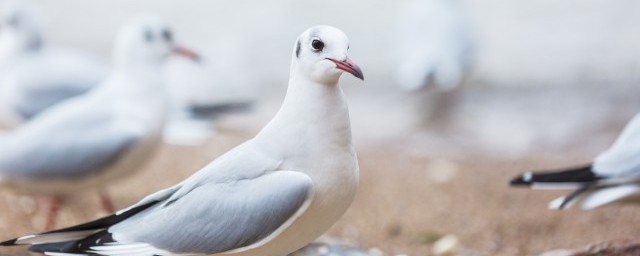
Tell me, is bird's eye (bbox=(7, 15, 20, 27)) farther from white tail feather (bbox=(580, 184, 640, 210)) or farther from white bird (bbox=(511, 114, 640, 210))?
white tail feather (bbox=(580, 184, 640, 210))

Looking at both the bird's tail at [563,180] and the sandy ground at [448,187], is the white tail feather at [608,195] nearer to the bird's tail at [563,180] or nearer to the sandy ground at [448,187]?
the bird's tail at [563,180]

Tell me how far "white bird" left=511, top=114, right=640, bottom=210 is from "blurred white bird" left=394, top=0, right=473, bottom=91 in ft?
10.7

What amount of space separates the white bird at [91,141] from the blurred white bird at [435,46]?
2.66 meters

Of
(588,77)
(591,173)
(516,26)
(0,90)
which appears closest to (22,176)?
(0,90)

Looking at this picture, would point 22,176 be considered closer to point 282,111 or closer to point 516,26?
point 282,111

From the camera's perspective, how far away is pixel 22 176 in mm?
4559

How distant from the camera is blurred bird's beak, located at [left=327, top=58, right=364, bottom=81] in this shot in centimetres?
266

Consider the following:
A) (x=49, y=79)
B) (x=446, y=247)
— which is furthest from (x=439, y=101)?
(x=446, y=247)

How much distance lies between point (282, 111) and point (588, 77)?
20.5 feet

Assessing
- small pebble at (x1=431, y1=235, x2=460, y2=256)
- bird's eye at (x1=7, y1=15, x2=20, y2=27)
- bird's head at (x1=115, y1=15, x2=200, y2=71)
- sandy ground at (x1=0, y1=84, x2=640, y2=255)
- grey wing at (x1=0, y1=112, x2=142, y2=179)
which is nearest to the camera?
small pebble at (x1=431, y1=235, x2=460, y2=256)

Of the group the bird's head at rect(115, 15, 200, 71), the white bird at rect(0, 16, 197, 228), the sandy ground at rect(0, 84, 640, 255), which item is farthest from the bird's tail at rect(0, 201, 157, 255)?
the bird's head at rect(115, 15, 200, 71)

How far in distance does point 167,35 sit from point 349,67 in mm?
2531

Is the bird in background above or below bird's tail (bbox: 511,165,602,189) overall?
above

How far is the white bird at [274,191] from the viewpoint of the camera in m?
2.74
